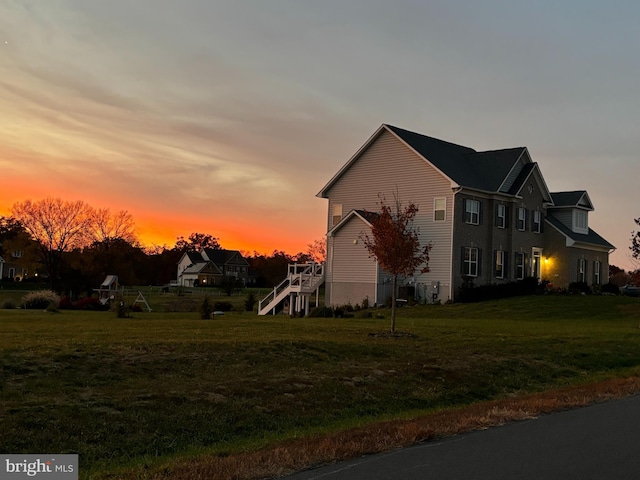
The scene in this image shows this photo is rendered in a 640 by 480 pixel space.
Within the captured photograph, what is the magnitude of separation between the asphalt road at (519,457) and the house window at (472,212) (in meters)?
33.3

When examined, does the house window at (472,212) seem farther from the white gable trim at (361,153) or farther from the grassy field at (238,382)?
the grassy field at (238,382)

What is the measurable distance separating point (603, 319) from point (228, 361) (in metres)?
23.4

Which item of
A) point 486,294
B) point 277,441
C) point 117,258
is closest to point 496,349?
point 277,441

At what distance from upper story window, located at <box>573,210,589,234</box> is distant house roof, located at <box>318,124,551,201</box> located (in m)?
4.34

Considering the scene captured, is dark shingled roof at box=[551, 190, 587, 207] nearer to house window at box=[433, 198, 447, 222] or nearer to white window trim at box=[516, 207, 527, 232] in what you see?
white window trim at box=[516, 207, 527, 232]

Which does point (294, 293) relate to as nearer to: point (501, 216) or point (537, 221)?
point (501, 216)

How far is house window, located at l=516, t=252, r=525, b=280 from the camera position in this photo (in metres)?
47.6

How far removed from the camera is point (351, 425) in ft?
39.7

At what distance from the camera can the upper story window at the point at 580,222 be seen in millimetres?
52531

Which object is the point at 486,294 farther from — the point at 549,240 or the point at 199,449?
the point at 199,449

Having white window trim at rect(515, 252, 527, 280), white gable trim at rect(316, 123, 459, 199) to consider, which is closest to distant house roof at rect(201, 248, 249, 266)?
white gable trim at rect(316, 123, 459, 199)

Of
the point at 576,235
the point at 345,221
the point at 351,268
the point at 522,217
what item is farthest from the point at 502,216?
the point at 351,268
